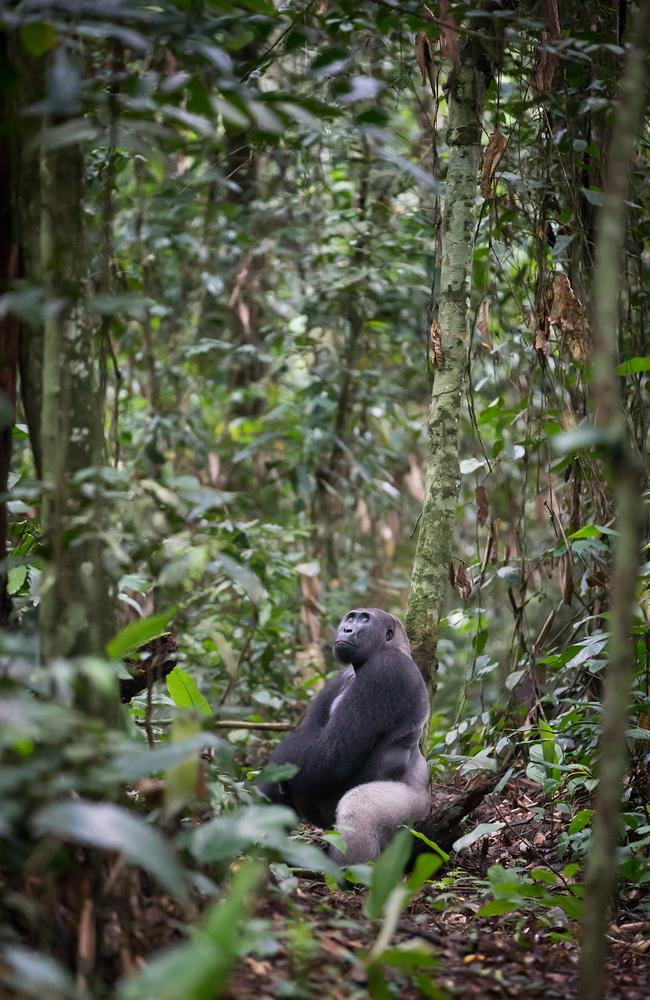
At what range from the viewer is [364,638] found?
4.50m

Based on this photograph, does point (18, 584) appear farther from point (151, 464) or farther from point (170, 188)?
point (170, 188)

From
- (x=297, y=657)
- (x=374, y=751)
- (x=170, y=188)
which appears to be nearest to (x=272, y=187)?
(x=170, y=188)

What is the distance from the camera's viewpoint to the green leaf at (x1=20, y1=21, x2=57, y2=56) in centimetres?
198

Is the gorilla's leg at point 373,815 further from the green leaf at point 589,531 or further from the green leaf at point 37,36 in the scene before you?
the green leaf at point 37,36

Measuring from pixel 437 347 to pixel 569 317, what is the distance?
568mm

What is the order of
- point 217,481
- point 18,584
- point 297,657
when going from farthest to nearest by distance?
point 217,481 < point 297,657 < point 18,584

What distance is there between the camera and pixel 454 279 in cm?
441

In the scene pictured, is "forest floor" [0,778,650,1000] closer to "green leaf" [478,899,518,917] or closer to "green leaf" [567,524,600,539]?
"green leaf" [478,899,518,917]

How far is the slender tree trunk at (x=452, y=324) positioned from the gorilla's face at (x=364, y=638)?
0.19 meters

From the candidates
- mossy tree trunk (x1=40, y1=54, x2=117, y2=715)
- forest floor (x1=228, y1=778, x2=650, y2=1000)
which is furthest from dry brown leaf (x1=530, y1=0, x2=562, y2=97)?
forest floor (x1=228, y1=778, x2=650, y2=1000)

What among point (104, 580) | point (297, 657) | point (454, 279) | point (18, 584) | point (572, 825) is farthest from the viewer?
point (297, 657)

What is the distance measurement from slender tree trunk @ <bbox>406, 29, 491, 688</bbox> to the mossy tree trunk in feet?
7.42

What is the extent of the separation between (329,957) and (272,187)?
6541 millimetres

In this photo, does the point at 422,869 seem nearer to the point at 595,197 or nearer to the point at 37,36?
the point at 37,36
